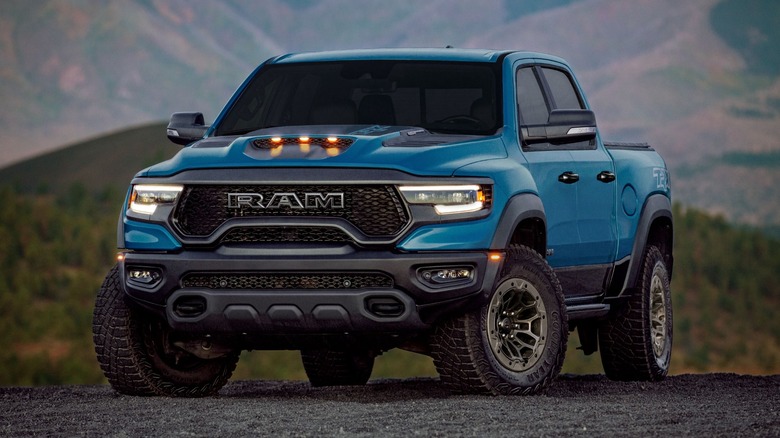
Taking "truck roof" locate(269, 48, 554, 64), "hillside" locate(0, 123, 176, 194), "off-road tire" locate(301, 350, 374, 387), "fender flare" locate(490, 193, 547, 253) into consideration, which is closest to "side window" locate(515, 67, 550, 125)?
"truck roof" locate(269, 48, 554, 64)

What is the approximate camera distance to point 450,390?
966 centimetres

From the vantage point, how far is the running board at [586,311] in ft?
35.1

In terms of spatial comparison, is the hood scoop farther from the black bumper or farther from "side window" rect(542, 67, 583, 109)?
"side window" rect(542, 67, 583, 109)

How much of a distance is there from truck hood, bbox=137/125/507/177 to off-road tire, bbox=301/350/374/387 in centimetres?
293

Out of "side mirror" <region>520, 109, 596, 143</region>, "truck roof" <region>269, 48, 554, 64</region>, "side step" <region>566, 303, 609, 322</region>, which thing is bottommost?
"side step" <region>566, 303, 609, 322</region>

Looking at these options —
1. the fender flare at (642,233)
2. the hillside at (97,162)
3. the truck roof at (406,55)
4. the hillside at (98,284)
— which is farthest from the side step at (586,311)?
the hillside at (97,162)

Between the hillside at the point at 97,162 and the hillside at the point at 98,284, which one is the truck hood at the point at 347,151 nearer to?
the hillside at the point at 98,284

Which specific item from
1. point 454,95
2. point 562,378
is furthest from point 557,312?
point 562,378

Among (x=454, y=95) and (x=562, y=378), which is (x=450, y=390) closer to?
(x=454, y=95)

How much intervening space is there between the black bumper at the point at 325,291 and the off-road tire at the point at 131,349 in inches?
28.4

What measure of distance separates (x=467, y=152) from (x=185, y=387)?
7.40 ft

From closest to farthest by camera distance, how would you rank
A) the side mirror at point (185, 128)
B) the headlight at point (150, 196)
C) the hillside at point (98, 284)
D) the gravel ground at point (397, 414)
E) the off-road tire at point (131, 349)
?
the gravel ground at point (397, 414) → the headlight at point (150, 196) → the off-road tire at point (131, 349) → the side mirror at point (185, 128) → the hillside at point (98, 284)

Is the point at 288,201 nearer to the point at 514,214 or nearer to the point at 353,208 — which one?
the point at 353,208

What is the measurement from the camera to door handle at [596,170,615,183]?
11.2 meters
